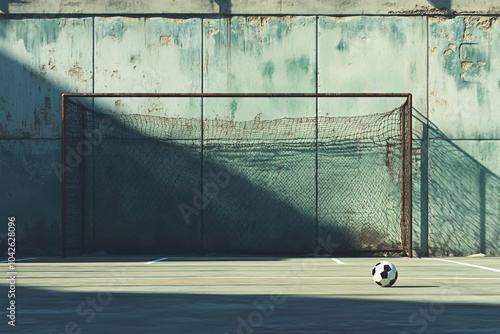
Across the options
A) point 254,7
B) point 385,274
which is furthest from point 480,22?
point 385,274

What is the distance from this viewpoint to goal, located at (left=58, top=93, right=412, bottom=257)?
17.4 meters

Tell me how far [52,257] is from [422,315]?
10.7 metres

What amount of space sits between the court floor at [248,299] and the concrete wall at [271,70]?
340cm

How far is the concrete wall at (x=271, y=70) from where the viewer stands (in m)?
17.5

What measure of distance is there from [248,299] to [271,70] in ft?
30.7

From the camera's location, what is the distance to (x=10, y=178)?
1758 centimetres

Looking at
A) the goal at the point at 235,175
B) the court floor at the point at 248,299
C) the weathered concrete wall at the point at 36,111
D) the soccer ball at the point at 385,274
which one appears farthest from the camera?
the weathered concrete wall at the point at 36,111

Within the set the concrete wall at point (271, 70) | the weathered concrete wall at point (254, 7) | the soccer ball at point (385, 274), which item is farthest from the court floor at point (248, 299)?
the weathered concrete wall at point (254, 7)

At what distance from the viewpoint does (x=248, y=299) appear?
882 cm

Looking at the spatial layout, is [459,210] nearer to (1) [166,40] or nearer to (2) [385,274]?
(1) [166,40]

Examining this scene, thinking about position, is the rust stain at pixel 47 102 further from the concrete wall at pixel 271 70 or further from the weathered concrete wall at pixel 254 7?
the weathered concrete wall at pixel 254 7

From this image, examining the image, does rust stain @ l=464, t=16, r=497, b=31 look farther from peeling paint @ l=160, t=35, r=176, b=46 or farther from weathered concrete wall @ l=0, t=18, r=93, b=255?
weathered concrete wall @ l=0, t=18, r=93, b=255

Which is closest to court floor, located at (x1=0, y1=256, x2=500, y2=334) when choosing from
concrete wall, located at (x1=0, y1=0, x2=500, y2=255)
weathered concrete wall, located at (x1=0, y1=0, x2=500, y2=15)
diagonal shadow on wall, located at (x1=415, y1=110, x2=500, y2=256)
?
diagonal shadow on wall, located at (x1=415, y1=110, x2=500, y2=256)

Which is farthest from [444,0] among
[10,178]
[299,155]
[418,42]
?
[10,178]
